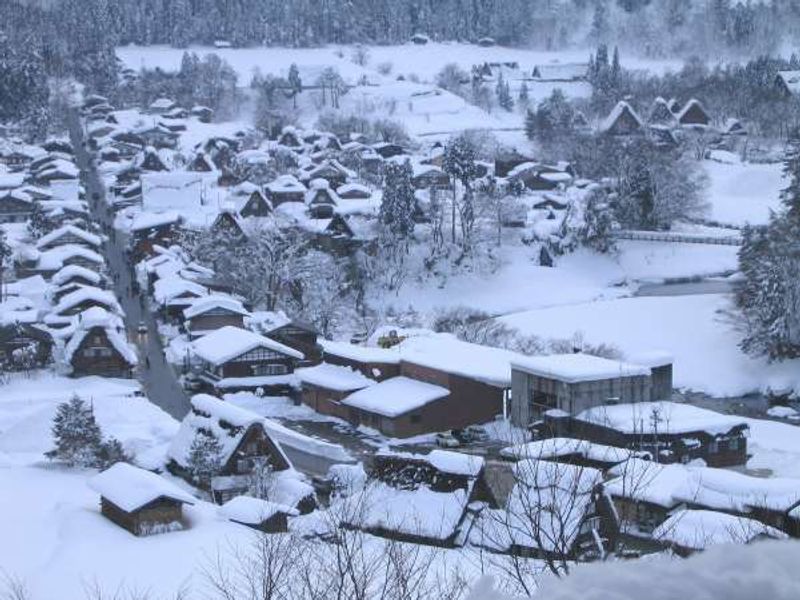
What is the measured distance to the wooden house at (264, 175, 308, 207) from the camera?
29234 mm

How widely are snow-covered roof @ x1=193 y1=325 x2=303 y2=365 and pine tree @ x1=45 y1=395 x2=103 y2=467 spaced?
15.8 feet

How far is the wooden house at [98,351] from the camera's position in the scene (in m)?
16.8

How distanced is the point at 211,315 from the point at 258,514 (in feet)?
35.0

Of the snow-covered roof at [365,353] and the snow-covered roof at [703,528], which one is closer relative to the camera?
the snow-covered roof at [703,528]

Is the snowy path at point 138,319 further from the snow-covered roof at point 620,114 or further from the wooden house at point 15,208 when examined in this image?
the snow-covered roof at point 620,114

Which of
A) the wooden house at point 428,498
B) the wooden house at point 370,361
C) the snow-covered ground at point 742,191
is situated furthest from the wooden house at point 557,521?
the snow-covered ground at point 742,191

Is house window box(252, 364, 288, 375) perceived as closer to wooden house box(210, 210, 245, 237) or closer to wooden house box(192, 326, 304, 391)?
wooden house box(192, 326, 304, 391)

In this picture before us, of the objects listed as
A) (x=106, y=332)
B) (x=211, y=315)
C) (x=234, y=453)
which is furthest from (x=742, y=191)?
(x=234, y=453)

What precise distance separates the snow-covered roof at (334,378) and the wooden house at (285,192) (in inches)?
503

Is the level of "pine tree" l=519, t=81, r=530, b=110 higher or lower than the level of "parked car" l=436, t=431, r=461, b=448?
higher

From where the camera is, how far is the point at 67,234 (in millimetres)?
24109

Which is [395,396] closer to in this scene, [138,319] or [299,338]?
[299,338]

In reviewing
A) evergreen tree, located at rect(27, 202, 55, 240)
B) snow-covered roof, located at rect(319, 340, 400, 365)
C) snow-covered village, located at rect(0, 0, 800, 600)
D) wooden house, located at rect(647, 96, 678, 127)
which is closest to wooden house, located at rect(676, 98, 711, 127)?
snow-covered village, located at rect(0, 0, 800, 600)

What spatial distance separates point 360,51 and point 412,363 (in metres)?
41.2
